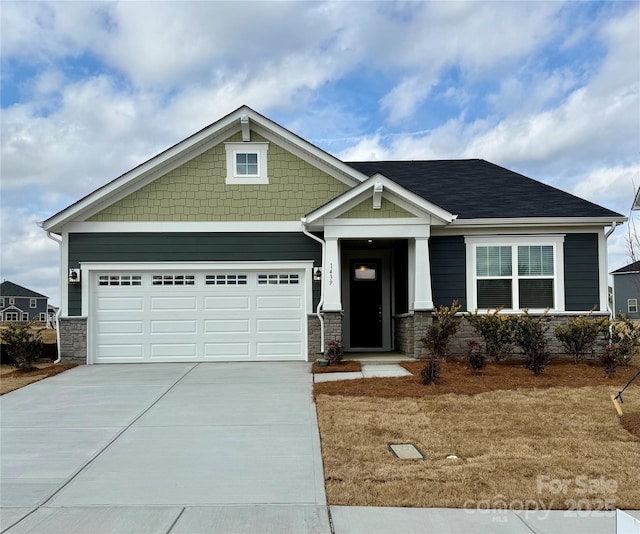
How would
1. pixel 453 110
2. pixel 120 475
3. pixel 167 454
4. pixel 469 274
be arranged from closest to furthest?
pixel 120 475 < pixel 167 454 < pixel 469 274 < pixel 453 110

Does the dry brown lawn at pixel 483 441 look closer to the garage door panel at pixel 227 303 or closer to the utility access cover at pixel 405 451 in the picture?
the utility access cover at pixel 405 451

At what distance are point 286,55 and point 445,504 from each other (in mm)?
11393

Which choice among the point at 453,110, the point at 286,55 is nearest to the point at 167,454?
the point at 286,55

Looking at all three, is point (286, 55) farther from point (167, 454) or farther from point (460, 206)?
point (167, 454)

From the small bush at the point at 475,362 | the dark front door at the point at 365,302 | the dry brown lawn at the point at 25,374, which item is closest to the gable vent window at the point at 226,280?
the dark front door at the point at 365,302

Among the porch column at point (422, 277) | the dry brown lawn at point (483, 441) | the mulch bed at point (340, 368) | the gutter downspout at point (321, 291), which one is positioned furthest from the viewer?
the gutter downspout at point (321, 291)

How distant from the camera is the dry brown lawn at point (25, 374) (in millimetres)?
10875

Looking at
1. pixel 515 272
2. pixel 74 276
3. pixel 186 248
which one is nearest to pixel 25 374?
pixel 74 276

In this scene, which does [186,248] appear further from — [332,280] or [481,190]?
[481,190]

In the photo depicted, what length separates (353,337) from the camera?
52.6 feet

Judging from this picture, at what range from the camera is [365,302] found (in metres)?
16.0

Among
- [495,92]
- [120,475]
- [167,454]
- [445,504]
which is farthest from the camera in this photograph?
[495,92]

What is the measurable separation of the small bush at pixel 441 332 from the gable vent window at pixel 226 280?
4.37 m

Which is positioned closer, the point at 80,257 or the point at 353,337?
the point at 80,257
